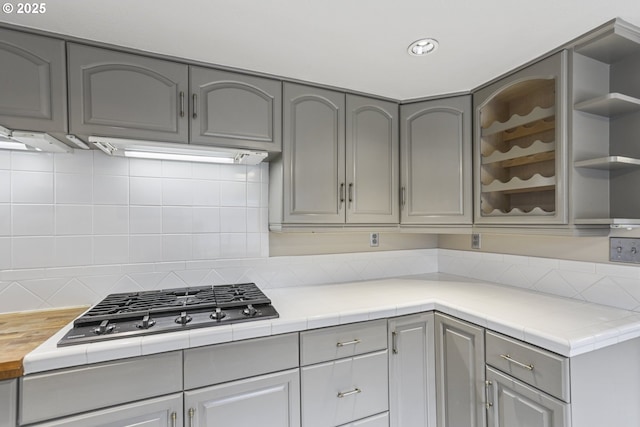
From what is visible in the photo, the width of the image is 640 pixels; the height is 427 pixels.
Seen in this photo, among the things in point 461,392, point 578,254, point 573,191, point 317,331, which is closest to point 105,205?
point 317,331

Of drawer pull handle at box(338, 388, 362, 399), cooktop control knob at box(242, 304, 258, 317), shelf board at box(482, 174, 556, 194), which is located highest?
shelf board at box(482, 174, 556, 194)

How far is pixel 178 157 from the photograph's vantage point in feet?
5.80

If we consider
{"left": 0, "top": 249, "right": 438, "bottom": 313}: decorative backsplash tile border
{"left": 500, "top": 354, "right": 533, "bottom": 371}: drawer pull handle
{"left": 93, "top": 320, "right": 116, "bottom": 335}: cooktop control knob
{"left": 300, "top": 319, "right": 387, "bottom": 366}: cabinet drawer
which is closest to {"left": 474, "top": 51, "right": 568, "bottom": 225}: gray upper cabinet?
{"left": 500, "top": 354, "right": 533, "bottom": 371}: drawer pull handle

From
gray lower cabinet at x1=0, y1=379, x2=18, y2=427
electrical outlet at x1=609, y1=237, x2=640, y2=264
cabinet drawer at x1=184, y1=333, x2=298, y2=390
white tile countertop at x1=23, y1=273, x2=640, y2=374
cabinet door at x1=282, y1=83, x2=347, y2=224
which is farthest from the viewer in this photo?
cabinet door at x1=282, y1=83, x2=347, y2=224

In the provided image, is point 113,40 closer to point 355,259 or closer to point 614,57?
point 355,259

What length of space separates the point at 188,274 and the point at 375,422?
1281mm

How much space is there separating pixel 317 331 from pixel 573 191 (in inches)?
52.9

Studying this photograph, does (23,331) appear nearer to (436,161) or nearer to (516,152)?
(436,161)

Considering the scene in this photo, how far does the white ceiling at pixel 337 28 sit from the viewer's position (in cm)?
121

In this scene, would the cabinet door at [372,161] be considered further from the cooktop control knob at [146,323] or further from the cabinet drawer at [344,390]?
the cooktop control knob at [146,323]

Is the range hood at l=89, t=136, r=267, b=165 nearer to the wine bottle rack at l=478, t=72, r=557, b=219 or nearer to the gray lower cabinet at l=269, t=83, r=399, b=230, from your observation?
the gray lower cabinet at l=269, t=83, r=399, b=230

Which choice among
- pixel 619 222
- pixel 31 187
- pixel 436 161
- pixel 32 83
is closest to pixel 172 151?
pixel 32 83

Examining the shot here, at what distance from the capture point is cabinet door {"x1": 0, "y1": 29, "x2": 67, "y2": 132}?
1.28 metres

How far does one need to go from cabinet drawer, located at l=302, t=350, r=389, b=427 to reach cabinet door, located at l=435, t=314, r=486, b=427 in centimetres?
31
